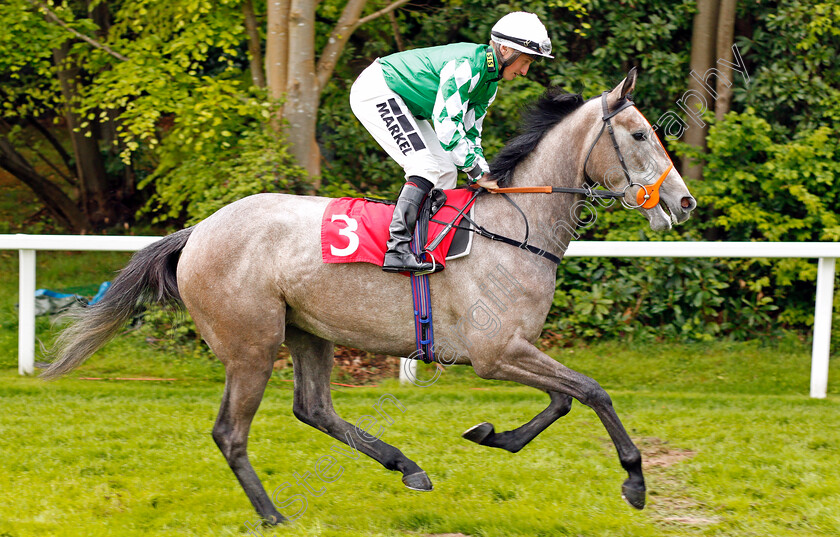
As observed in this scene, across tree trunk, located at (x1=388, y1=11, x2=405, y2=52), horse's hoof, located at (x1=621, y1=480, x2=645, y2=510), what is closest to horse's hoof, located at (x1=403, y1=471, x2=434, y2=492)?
horse's hoof, located at (x1=621, y1=480, x2=645, y2=510)

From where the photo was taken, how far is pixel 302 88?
22.9 feet

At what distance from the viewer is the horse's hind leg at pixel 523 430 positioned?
13.1 ft

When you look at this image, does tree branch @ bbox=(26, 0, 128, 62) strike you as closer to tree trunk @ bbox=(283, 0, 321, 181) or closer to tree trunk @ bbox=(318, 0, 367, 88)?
tree trunk @ bbox=(283, 0, 321, 181)

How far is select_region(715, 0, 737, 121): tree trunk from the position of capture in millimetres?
7742

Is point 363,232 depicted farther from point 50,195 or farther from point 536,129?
point 50,195

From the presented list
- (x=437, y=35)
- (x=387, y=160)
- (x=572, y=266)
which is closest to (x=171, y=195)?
(x=387, y=160)

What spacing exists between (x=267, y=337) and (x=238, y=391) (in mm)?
291

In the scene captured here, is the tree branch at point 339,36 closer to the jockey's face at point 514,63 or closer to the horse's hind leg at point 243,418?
the jockey's face at point 514,63

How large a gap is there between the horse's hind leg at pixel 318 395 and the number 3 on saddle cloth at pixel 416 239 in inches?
23.2

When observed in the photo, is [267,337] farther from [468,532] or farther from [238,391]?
[468,532]

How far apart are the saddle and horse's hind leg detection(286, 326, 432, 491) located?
654mm

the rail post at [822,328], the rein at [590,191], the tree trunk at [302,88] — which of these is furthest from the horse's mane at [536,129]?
the tree trunk at [302,88]

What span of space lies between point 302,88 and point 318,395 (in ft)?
11.3

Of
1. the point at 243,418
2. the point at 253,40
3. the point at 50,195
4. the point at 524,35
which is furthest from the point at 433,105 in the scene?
the point at 50,195
